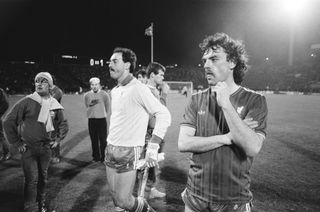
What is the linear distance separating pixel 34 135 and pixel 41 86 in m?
0.78

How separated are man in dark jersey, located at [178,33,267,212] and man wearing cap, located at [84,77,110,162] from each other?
515cm

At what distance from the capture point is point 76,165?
6.79 meters

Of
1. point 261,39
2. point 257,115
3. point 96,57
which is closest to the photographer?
point 257,115

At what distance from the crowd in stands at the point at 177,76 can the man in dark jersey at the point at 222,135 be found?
41.2 meters

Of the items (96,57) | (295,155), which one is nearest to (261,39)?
(96,57)

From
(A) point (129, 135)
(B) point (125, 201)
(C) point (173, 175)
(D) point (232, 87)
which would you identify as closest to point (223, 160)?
(D) point (232, 87)

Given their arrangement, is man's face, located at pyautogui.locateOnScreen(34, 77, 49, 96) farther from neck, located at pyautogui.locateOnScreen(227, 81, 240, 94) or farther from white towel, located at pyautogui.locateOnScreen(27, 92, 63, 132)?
neck, located at pyautogui.locateOnScreen(227, 81, 240, 94)

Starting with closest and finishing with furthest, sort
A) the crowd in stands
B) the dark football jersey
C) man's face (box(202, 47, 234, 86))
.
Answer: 1. the dark football jersey
2. man's face (box(202, 47, 234, 86))
3. the crowd in stands

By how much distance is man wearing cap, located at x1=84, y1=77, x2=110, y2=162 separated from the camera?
7.05 meters

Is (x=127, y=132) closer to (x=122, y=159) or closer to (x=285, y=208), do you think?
(x=122, y=159)

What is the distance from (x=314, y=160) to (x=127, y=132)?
6167mm

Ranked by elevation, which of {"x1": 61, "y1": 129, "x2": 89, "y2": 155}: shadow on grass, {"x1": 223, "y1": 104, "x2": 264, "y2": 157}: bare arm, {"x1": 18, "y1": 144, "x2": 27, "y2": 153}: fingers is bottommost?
{"x1": 61, "y1": 129, "x2": 89, "y2": 155}: shadow on grass

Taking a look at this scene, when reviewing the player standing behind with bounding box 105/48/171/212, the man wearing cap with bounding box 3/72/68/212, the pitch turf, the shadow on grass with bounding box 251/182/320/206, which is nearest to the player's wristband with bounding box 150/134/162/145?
the player standing behind with bounding box 105/48/171/212

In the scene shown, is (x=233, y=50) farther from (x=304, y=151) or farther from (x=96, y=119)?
(x=304, y=151)
